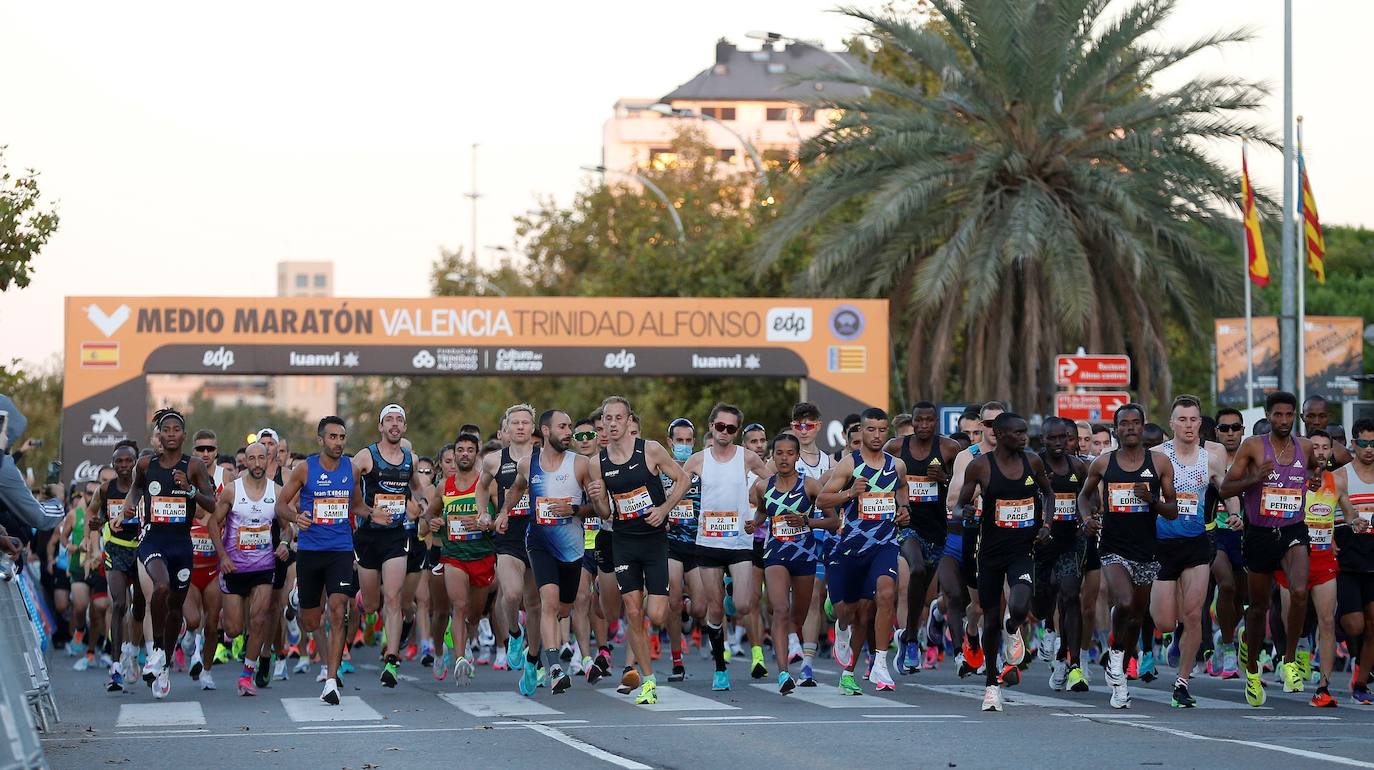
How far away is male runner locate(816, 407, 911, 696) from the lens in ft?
51.1

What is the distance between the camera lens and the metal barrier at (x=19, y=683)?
8.48m

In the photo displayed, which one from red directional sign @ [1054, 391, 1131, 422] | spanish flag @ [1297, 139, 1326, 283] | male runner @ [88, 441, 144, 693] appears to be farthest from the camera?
spanish flag @ [1297, 139, 1326, 283]

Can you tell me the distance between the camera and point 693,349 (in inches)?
1369

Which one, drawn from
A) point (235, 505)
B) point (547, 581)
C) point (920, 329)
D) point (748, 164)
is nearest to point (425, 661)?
point (235, 505)

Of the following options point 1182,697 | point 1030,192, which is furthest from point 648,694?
point 1030,192

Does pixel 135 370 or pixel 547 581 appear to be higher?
pixel 135 370

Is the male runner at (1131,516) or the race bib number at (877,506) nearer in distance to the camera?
the male runner at (1131,516)

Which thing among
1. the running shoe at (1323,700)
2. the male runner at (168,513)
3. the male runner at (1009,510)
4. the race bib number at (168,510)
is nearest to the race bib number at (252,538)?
the male runner at (168,513)

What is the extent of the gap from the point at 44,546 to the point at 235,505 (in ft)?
31.7

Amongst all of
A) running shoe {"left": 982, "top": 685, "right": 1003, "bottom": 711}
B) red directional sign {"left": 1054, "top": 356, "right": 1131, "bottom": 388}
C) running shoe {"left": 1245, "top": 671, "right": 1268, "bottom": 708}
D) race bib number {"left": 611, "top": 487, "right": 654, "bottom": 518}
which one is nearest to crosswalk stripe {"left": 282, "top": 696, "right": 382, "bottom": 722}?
race bib number {"left": 611, "top": 487, "right": 654, "bottom": 518}

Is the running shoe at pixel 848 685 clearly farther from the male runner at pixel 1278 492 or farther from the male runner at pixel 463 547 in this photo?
the male runner at pixel 463 547

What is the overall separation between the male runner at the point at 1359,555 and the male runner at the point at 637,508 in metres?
4.71

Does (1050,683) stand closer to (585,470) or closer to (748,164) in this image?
(585,470)

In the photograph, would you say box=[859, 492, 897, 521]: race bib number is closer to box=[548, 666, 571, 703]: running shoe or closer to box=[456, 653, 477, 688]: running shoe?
box=[548, 666, 571, 703]: running shoe
